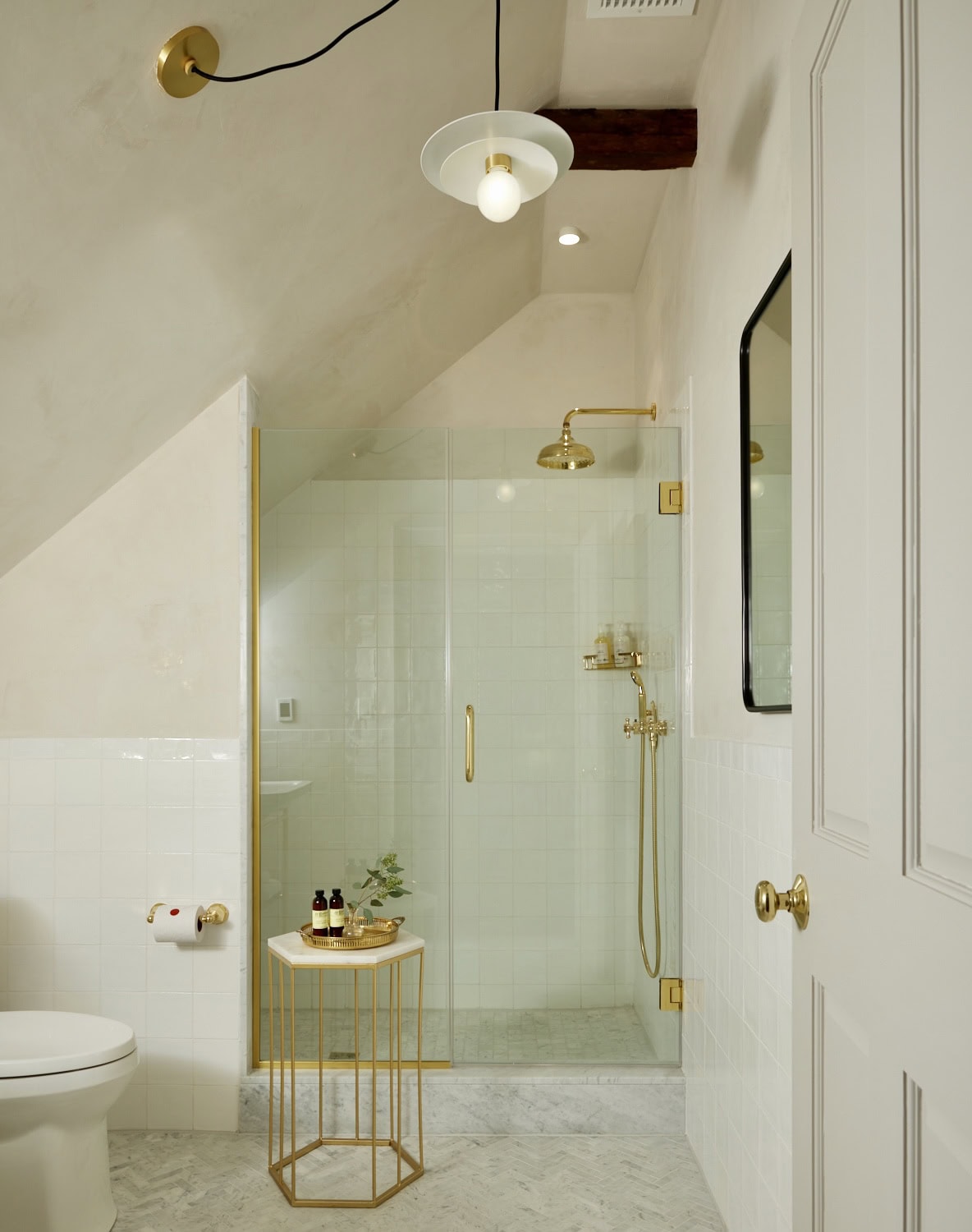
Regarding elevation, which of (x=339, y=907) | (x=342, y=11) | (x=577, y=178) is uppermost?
(x=577, y=178)

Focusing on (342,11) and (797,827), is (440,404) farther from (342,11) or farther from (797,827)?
(797,827)

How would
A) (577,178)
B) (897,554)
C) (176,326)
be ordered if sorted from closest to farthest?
(897,554)
(176,326)
(577,178)

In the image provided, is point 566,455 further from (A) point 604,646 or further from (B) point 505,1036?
(B) point 505,1036

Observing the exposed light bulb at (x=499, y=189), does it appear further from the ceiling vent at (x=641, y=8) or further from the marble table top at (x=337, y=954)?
the marble table top at (x=337, y=954)

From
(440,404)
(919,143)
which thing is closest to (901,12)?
(919,143)

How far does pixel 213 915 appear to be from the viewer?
286cm

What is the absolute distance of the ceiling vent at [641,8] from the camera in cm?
234

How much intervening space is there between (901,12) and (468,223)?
7.93ft

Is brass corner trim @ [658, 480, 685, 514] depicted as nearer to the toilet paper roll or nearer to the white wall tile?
the white wall tile

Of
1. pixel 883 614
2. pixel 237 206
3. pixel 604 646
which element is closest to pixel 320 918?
pixel 604 646

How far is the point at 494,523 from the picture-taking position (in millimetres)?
3014

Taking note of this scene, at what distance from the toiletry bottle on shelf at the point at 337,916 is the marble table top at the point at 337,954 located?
0.05 metres

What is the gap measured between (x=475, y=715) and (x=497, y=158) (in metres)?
1.71

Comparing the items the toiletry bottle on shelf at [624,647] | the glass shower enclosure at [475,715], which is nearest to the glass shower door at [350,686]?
the glass shower enclosure at [475,715]
